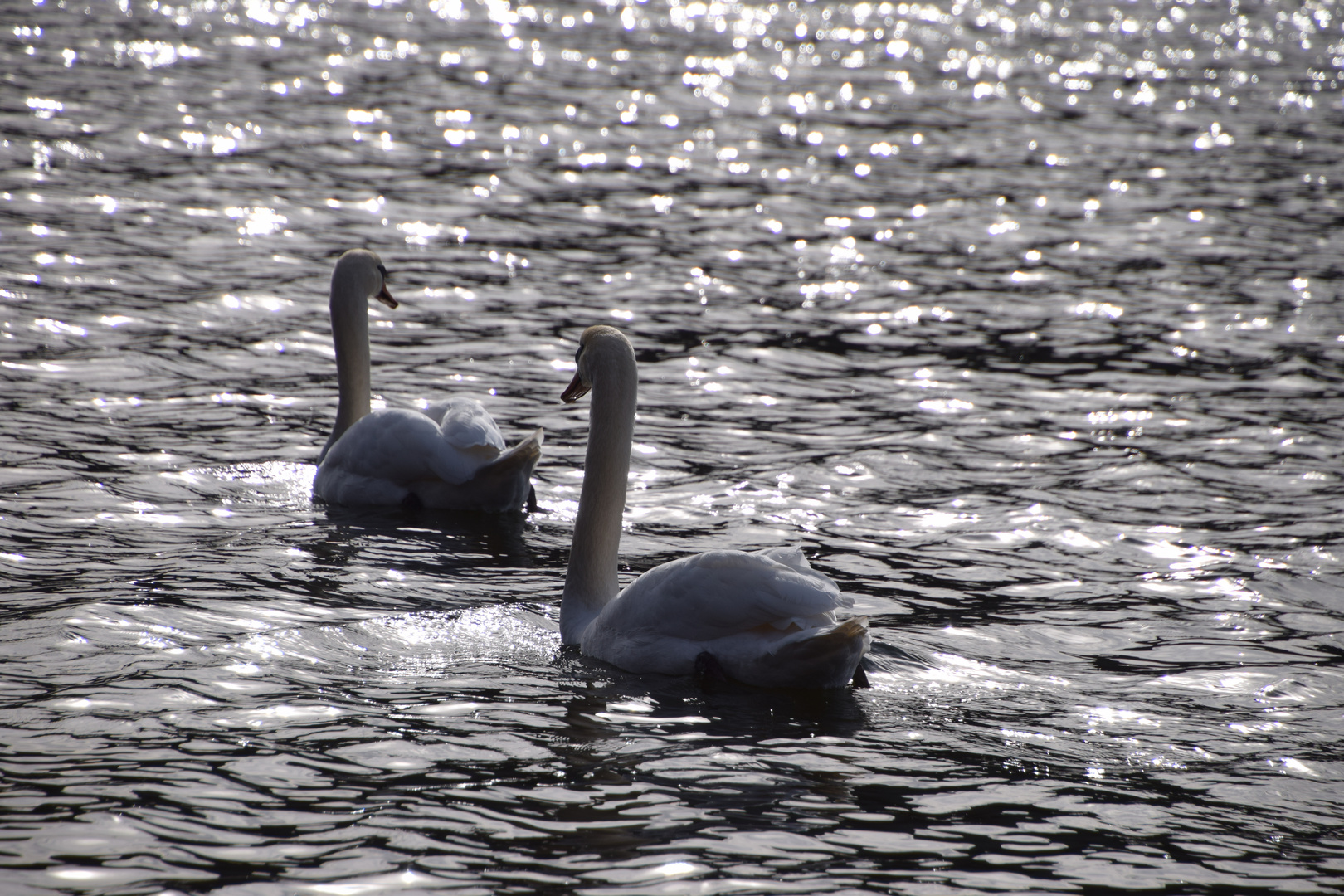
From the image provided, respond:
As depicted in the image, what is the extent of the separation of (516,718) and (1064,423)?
698cm

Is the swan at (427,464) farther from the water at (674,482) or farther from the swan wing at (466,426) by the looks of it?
the water at (674,482)

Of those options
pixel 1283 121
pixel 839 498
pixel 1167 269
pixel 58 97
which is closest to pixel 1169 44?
pixel 1283 121

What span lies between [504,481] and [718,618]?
10.2 feet

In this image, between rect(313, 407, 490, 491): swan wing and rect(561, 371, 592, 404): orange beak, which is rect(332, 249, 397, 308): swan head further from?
rect(561, 371, 592, 404): orange beak

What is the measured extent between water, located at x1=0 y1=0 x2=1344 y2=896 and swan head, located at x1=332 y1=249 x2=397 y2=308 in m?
1.22

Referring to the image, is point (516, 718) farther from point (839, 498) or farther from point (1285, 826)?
point (839, 498)

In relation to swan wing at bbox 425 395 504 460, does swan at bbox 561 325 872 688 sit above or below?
below

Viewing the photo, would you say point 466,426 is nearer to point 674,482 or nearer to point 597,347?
point 674,482

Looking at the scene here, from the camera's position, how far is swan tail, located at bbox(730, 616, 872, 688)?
Answer: 6617mm

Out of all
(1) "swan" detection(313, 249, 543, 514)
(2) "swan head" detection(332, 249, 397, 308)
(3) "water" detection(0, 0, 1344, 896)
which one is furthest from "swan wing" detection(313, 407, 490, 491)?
(2) "swan head" detection(332, 249, 397, 308)

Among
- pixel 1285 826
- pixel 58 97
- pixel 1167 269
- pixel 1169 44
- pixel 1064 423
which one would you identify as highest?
pixel 1169 44

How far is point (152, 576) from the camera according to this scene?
26.8ft

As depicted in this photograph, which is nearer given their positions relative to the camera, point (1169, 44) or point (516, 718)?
point (516, 718)

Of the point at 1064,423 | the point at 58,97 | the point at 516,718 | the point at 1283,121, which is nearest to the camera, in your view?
the point at 516,718
